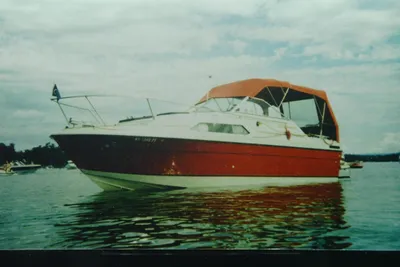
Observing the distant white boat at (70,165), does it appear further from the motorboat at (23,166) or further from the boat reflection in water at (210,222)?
the boat reflection in water at (210,222)

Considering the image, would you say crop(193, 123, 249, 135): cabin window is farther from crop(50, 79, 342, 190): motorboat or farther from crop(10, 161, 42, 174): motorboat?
crop(10, 161, 42, 174): motorboat

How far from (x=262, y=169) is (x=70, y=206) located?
136 inches

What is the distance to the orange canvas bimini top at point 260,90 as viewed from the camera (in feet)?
18.1

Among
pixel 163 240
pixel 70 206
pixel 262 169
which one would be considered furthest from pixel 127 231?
pixel 262 169

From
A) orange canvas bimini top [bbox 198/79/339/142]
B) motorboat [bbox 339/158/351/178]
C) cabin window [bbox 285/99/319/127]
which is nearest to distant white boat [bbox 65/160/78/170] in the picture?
orange canvas bimini top [bbox 198/79/339/142]

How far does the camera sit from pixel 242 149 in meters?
6.49

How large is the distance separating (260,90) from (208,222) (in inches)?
132

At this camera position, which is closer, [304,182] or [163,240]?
[163,240]

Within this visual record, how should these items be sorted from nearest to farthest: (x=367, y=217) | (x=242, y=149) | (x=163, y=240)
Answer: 1. (x=163, y=240)
2. (x=367, y=217)
3. (x=242, y=149)

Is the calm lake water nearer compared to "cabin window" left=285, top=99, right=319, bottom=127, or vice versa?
the calm lake water

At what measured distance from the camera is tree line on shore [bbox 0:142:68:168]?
3546mm

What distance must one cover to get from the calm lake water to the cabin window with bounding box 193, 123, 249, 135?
4.02 ft

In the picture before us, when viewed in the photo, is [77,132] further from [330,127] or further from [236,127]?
[330,127]

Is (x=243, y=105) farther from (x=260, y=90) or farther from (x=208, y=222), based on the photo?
(x=208, y=222)
